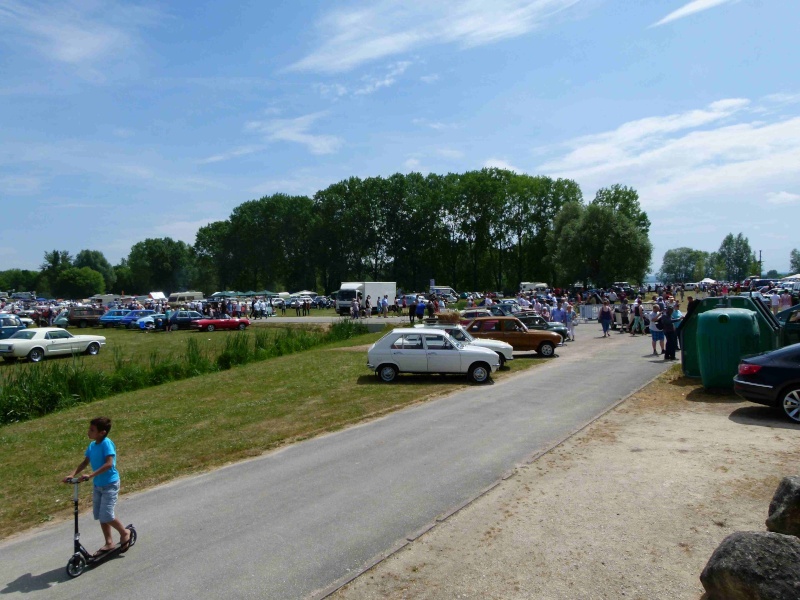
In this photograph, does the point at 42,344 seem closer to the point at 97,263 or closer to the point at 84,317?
the point at 84,317

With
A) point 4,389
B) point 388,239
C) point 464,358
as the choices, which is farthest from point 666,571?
point 388,239

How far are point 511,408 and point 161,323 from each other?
36.2m

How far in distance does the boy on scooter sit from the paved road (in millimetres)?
263

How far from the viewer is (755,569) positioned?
15.5 ft

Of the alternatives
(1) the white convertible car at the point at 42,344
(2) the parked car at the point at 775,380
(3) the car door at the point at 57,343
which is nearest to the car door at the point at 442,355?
(2) the parked car at the point at 775,380

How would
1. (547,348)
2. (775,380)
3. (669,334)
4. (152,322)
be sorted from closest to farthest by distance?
(775,380)
(669,334)
(547,348)
(152,322)

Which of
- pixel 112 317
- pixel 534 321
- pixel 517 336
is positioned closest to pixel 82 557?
pixel 517 336

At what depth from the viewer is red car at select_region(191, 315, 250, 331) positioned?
43.1 meters

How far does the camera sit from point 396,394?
1656cm

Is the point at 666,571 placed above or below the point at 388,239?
below

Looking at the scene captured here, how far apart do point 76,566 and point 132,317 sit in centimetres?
4405

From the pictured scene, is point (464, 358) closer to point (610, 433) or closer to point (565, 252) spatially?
point (610, 433)

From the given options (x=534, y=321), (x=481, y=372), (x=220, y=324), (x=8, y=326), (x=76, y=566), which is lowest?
(x=76, y=566)

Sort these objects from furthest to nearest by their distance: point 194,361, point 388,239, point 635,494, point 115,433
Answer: point 388,239 → point 194,361 → point 115,433 → point 635,494
